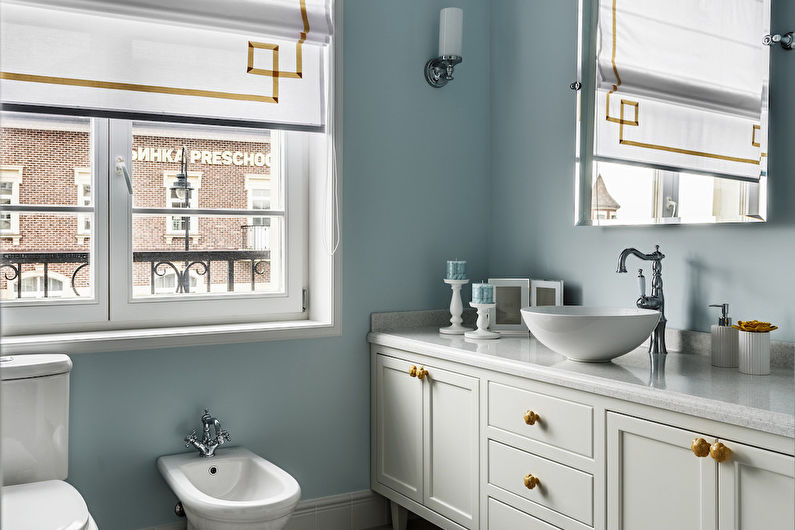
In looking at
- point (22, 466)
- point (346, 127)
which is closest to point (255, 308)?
point (346, 127)

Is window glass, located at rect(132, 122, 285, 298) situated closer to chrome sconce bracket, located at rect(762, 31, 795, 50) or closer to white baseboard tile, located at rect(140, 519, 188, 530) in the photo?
white baseboard tile, located at rect(140, 519, 188, 530)

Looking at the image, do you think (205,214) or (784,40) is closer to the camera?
(784,40)

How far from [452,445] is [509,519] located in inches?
12.2

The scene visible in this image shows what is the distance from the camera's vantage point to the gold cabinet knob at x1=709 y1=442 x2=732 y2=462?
141 centimetres

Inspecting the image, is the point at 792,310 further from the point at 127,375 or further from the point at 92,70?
the point at 92,70

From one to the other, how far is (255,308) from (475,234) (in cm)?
95

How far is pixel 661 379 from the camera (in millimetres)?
1690

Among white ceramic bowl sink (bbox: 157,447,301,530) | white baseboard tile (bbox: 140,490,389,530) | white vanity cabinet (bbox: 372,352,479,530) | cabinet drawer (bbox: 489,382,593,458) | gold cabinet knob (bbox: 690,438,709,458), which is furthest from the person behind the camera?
white baseboard tile (bbox: 140,490,389,530)

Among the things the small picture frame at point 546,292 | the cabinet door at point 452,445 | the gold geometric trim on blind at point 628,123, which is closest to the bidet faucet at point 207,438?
the cabinet door at point 452,445

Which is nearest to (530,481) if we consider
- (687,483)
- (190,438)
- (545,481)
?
(545,481)

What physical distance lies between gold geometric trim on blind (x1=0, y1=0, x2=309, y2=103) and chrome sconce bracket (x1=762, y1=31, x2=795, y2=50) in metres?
1.45

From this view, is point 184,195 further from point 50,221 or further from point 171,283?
point 50,221

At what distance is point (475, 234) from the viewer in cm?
290

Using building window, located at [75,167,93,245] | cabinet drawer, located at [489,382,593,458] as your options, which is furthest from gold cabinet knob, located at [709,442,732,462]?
building window, located at [75,167,93,245]
